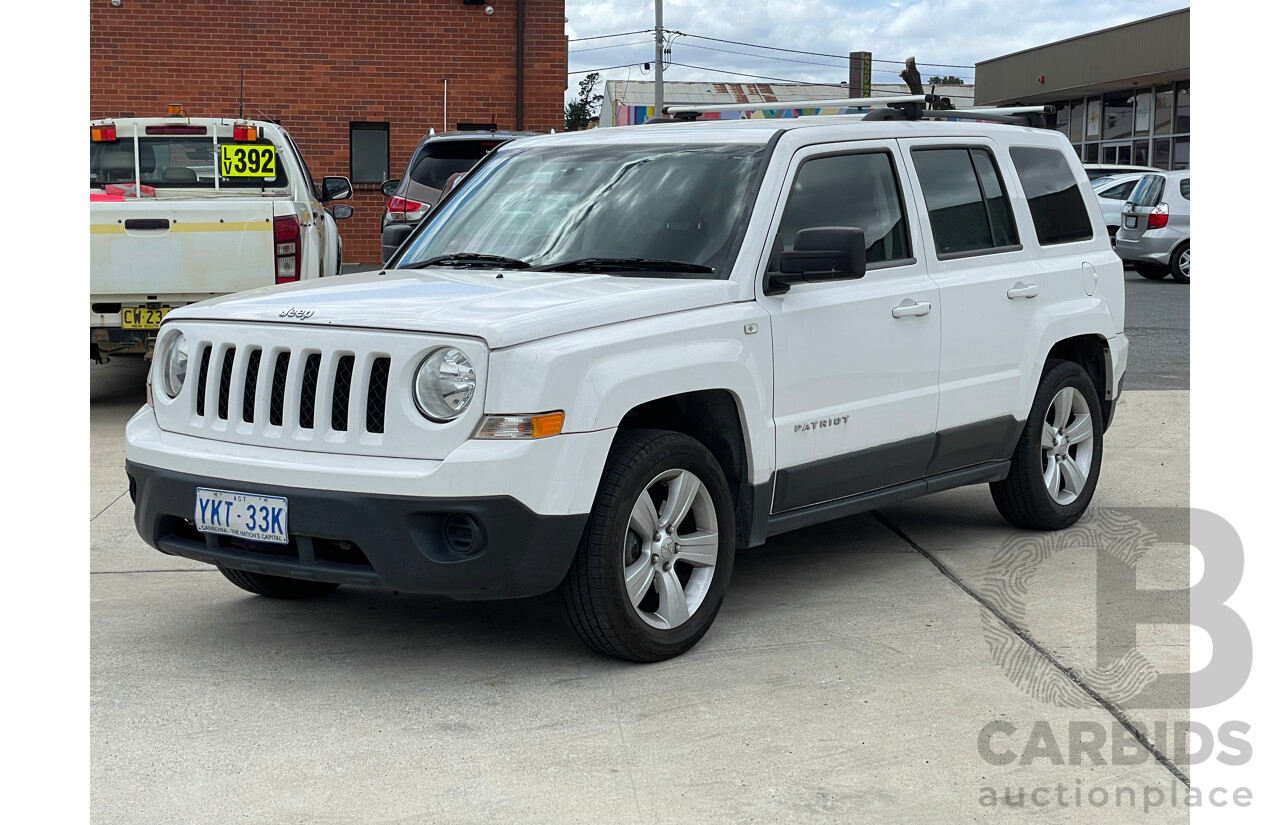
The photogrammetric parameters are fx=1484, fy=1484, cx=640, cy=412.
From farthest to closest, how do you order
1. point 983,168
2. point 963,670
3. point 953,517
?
point 953,517 → point 983,168 → point 963,670

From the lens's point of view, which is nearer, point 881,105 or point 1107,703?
point 1107,703

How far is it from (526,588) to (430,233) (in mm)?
2160

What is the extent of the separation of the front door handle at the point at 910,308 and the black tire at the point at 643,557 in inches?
49.2

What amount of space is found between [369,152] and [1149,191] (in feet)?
42.3

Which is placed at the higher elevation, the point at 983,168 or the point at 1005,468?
the point at 983,168

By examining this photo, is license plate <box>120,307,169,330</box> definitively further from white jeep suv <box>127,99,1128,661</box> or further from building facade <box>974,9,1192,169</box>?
building facade <box>974,9,1192,169</box>

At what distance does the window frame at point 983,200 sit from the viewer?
639cm

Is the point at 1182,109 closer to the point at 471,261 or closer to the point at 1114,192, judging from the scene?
the point at 1114,192

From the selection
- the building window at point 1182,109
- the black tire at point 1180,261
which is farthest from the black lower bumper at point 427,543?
the building window at point 1182,109

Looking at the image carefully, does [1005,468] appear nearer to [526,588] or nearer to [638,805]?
[526,588]

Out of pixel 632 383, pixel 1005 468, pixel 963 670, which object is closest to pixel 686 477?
pixel 632 383

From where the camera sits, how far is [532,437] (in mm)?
4613

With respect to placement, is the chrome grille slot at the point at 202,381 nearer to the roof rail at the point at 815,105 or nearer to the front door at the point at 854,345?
the front door at the point at 854,345

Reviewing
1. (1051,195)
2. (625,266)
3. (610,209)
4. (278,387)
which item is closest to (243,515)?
(278,387)
